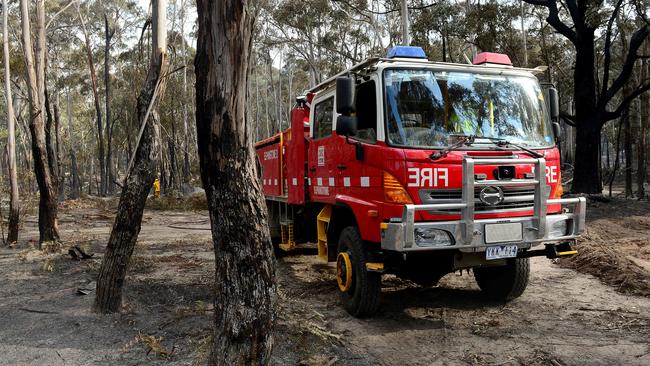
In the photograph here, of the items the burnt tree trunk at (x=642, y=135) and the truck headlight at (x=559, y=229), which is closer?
the truck headlight at (x=559, y=229)

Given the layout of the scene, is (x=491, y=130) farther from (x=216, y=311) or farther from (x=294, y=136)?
(x=216, y=311)

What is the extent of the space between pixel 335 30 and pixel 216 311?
96.6 feet

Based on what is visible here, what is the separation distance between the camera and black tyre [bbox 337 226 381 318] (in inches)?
209

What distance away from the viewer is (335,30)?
30.8 meters

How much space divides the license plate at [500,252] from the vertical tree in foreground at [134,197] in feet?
12.0

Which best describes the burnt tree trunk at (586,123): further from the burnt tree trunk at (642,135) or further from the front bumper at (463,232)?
the front bumper at (463,232)

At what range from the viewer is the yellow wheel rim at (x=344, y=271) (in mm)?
5582

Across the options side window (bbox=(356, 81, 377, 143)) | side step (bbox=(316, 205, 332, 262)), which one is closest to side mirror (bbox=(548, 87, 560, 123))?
side window (bbox=(356, 81, 377, 143))

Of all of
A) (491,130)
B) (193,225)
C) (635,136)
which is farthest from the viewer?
(635,136)

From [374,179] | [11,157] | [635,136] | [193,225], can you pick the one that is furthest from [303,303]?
[635,136]

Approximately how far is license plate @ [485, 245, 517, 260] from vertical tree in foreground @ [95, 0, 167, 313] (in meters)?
3.67

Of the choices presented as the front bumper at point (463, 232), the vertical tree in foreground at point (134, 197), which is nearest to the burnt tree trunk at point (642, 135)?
the front bumper at point (463, 232)

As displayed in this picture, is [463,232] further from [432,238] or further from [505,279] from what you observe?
[505,279]

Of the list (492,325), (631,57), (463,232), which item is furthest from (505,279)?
(631,57)
